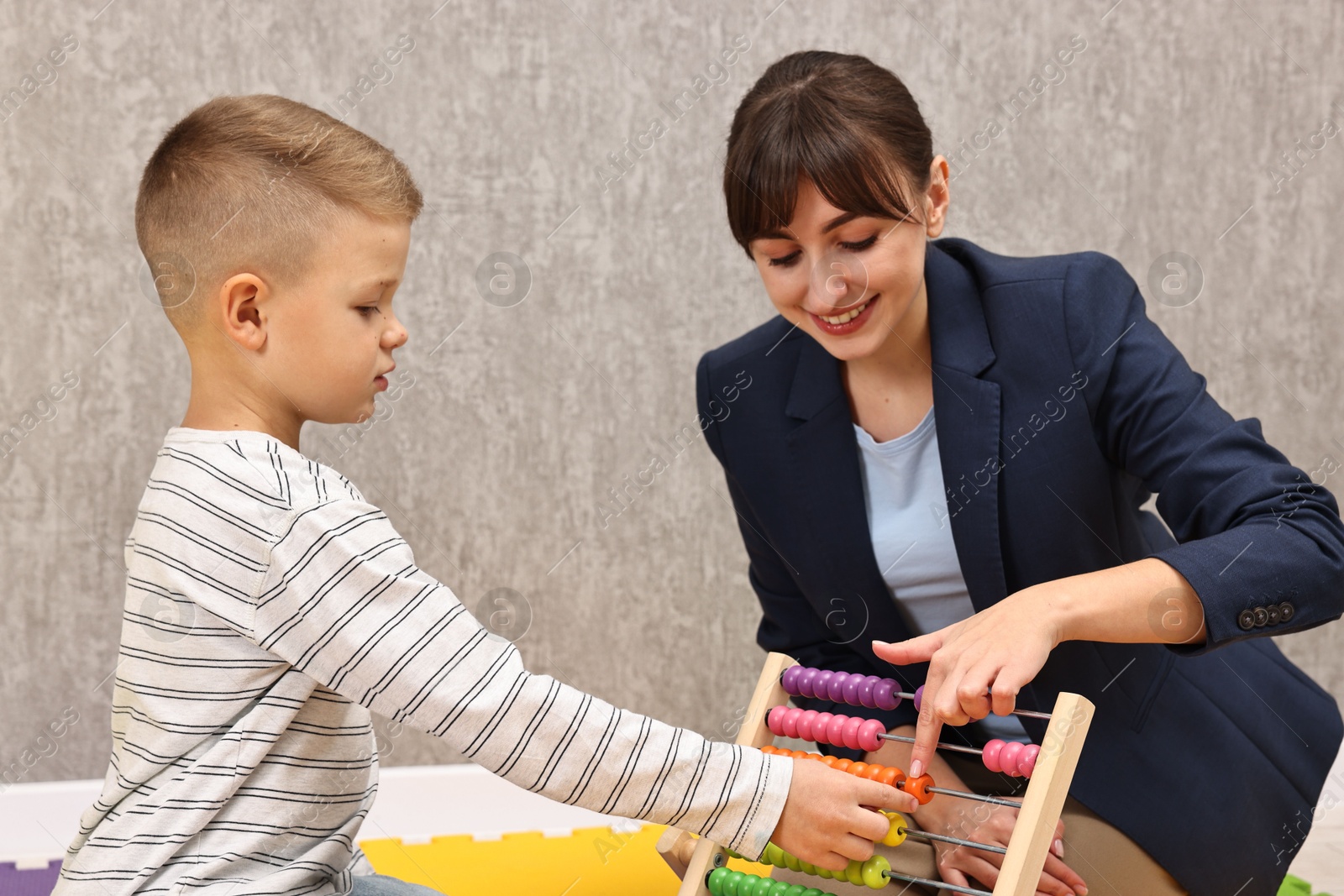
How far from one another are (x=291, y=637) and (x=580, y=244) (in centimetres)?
147

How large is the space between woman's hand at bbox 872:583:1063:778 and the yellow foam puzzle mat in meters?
0.90

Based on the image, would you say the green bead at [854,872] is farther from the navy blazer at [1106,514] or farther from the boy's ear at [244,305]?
the boy's ear at [244,305]

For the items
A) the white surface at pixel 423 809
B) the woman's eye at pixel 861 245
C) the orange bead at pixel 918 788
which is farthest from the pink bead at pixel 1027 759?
the white surface at pixel 423 809

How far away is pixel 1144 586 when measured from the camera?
3.88ft

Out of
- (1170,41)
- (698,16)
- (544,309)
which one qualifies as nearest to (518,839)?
(544,309)

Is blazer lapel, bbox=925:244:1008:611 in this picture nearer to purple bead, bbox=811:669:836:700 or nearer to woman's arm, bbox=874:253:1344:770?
woman's arm, bbox=874:253:1344:770

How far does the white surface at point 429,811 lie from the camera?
7.63 ft

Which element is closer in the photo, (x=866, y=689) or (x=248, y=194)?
(x=248, y=194)

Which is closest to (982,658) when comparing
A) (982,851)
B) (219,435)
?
(982,851)

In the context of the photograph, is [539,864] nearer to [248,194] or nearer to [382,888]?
[382,888]

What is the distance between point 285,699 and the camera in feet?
3.67

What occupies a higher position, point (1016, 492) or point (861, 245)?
point (861, 245)

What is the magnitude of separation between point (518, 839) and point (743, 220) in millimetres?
1435

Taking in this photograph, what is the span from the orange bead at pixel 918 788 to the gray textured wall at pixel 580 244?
1312 mm
